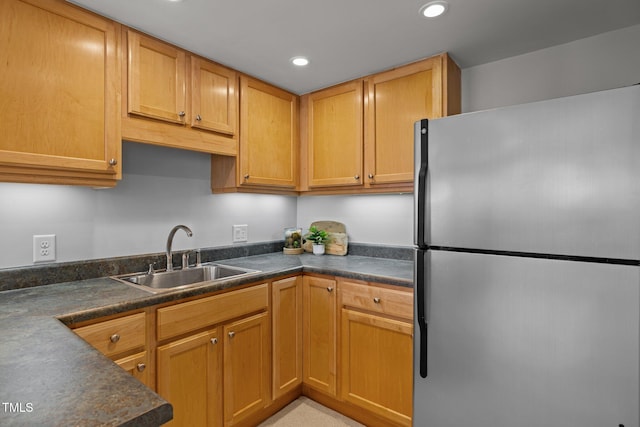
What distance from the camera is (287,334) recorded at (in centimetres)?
212

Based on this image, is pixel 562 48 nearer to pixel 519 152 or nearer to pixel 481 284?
→ pixel 519 152

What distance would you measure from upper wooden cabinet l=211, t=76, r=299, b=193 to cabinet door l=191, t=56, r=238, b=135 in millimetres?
82

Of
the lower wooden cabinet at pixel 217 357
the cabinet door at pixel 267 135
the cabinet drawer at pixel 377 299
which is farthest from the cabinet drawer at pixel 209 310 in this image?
the cabinet door at pixel 267 135

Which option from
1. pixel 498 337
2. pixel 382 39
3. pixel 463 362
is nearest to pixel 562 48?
pixel 382 39

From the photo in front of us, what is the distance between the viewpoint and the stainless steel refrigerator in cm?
110

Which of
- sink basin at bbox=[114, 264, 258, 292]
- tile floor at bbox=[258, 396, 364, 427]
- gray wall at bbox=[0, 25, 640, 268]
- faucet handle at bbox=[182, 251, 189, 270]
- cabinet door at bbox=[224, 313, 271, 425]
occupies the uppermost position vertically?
gray wall at bbox=[0, 25, 640, 268]

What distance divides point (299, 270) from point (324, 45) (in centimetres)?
135

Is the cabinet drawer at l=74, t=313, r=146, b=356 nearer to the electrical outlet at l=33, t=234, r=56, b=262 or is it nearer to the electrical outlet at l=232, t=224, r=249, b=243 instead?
the electrical outlet at l=33, t=234, r=56, b=262

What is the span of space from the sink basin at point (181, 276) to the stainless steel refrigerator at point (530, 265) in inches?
43.9

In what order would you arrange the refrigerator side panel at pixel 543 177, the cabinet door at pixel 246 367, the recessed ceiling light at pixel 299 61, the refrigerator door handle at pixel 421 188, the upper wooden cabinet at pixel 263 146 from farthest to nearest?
the upper wooden cabinet at pixel 263 146 < the recessed ceiling light at pixel 299 61 < the cabinet door at pixel 246 367 < the refrigerator door handle at pixel 421 188 < the refrigerator side panel at pixel 543 177

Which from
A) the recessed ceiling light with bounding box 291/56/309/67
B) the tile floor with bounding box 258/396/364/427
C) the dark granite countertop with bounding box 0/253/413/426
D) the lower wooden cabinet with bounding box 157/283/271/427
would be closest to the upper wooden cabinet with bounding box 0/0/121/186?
the dark granite countertop with bounding box 0/253/413/426

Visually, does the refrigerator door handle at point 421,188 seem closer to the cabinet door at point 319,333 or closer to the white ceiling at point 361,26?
the white ceiling at point 361,26

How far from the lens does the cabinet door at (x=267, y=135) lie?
2252mm

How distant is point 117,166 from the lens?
1631 millimetres
